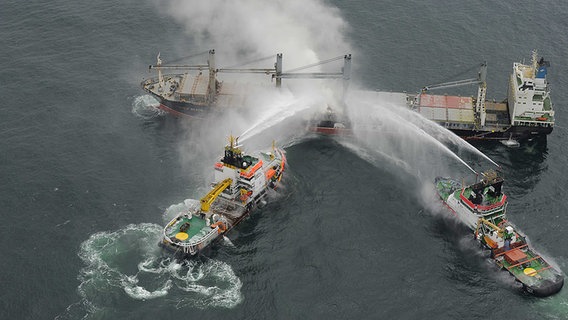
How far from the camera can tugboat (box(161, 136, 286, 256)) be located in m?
128

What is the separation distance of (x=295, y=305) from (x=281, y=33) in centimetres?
9626

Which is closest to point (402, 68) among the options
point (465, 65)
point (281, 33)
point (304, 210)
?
point (465, 65)

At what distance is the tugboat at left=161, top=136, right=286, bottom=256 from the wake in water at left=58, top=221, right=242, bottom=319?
147 inches

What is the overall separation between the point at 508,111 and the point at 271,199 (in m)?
68.2

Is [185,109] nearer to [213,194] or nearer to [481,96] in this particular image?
[213,194]

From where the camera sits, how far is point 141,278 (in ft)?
403

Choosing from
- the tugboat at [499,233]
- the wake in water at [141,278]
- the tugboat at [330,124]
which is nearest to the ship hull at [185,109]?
the tugboat at [330,124]

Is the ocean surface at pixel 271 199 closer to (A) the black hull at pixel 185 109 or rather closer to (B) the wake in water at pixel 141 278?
(B) the wake in water at pixel 141 278

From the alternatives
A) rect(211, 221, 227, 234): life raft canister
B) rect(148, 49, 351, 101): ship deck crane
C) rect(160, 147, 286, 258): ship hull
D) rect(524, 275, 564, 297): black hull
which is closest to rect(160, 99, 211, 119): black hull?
rect(148, 49, 351, 101): ship deck crane

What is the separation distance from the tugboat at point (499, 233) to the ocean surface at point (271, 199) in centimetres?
243

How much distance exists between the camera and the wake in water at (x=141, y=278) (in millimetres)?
118512

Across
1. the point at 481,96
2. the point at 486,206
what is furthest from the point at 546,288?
the point at 481,96

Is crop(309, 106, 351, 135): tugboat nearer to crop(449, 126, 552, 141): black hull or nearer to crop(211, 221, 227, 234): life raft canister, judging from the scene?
crop(449, 126, 552, 141): black hull

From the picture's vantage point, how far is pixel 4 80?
179 m
